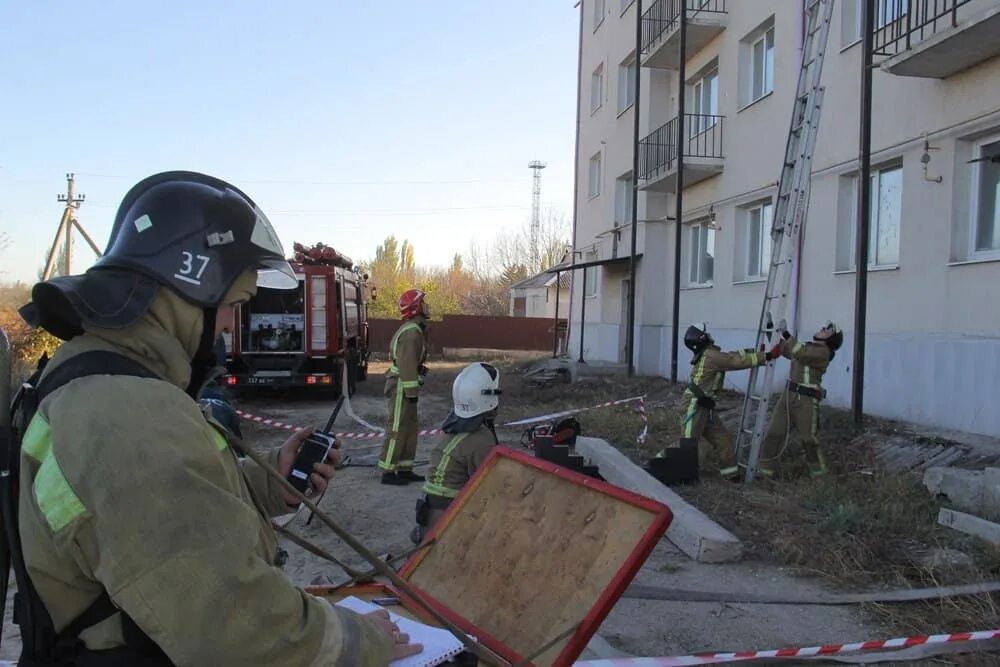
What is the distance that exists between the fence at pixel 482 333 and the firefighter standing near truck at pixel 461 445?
25.7 meters

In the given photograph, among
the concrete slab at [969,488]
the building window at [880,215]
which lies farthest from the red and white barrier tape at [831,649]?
the building window at [880,215]

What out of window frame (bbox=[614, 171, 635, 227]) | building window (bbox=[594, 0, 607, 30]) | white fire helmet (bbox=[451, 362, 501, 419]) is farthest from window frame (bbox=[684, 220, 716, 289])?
white fire helmet (bbox=[451, 362, 501, 419])

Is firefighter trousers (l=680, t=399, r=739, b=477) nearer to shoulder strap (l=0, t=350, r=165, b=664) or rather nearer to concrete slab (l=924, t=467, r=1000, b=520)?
concrete slab (l=924, t=467, r=1000, b=520)

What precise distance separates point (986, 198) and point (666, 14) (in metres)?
9.61

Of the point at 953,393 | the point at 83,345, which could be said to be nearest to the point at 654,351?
the point at 953,393

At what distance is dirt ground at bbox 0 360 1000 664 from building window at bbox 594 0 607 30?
15913 mm

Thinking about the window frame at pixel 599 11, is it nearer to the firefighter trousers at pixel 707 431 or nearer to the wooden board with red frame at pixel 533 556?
the firefighter trousers at pixel 707 431

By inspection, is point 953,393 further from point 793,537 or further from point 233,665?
point 233,665

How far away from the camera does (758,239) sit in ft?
41.9

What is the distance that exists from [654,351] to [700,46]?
6.40 metres

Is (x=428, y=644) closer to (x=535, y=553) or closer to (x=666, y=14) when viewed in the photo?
(x=535, y=553)

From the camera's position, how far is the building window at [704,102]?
14.4m

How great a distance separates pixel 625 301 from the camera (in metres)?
19.1

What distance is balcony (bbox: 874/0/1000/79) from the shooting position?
6.77 meters
